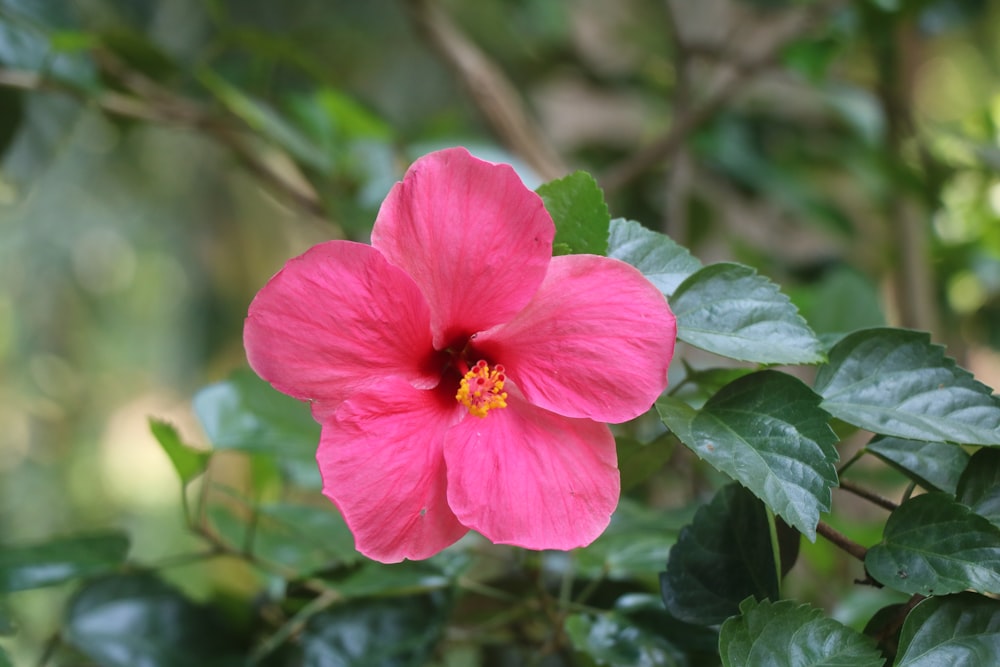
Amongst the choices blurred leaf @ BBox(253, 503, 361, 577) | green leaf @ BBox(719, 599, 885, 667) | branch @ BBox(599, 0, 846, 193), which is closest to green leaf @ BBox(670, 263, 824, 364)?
green leaf @ BBox(719, 599, 885, 667)

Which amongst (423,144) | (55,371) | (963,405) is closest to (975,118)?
(423,144)

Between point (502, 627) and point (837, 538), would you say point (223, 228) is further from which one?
point (837, 538)

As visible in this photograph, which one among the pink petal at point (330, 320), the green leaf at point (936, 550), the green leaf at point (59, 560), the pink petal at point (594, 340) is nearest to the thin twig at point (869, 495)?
the green leaf at point (936, 550)

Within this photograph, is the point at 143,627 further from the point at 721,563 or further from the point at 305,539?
the point at 721,563

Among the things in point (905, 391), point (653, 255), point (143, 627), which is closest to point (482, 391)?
point (653, 255)

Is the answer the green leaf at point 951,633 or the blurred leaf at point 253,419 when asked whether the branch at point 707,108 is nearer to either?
the blurred leaf at point 253,419
